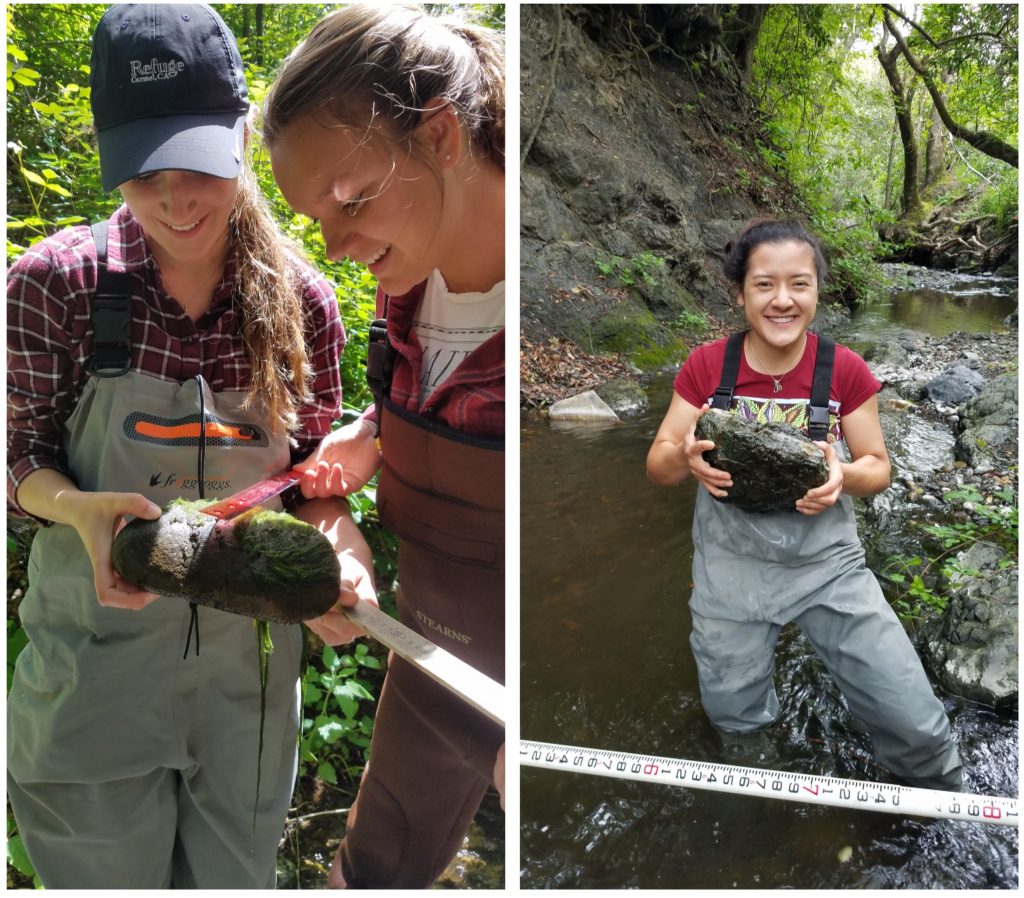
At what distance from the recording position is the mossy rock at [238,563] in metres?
1.01

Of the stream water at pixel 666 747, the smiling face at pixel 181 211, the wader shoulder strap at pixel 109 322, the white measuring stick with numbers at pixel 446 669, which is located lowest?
the stream water at pixel 666 747

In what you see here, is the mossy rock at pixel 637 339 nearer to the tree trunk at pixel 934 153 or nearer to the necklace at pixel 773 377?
the necklace at pixel 773 377

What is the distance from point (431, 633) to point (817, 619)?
1008mm

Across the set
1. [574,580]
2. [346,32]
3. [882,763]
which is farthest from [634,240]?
[346,32]

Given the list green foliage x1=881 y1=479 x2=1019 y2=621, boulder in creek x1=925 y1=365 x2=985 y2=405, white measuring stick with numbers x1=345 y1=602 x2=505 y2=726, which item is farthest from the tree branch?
white measuring stick with numbers x1=345 y1=602 x2=505 y2=726

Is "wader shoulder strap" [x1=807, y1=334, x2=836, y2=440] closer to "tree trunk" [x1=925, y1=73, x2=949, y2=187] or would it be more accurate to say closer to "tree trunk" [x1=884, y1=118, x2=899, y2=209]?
"tree trunk" [x1=925, y1=73, x2=949, y2=187]

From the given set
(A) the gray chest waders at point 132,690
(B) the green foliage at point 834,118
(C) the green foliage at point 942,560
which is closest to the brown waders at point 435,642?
(A) the gray chest waders at point 132,690

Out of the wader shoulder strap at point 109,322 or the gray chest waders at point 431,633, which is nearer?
the wader shoulder strap at point 109,322

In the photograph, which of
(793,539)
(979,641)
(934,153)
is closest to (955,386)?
(979,641)

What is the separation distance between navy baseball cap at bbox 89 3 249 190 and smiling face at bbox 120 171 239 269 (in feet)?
0.14

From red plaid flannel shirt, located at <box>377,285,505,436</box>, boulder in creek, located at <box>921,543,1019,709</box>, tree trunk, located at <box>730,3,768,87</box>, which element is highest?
tree trunk, located at <box>730,3,768,87</box>

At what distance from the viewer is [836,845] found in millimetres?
1684

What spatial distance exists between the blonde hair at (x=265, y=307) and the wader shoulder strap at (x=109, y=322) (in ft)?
0.56

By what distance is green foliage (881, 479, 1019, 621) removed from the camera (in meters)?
2.59
